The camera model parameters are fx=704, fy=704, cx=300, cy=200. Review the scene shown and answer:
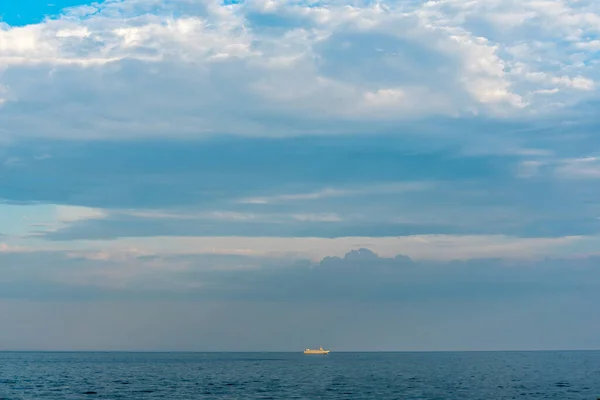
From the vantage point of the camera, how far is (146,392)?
143 m

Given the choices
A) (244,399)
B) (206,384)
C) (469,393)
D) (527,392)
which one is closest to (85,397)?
(244,399)

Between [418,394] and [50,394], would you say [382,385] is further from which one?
[50,394]

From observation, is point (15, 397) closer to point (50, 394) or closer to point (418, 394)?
point (50, 394)

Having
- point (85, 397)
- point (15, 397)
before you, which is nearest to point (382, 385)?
point (85, 397)

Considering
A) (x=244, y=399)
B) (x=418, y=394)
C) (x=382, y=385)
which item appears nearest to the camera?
(x=244, y=399)

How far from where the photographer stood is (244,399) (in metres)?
126

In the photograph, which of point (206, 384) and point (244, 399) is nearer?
point (244, 399)

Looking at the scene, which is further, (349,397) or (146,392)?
(146,392)

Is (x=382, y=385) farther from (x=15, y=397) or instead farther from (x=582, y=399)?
(x=15, y=397)

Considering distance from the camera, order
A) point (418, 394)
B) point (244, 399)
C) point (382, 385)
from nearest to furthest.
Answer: point (244, 399), point (418, 394), point (382, 385)

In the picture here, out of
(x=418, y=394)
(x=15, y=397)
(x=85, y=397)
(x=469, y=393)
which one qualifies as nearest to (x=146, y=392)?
(x=85, y=397)

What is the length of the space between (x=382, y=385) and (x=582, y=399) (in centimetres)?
4893

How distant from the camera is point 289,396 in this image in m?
132

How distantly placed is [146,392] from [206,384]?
29.6 m
